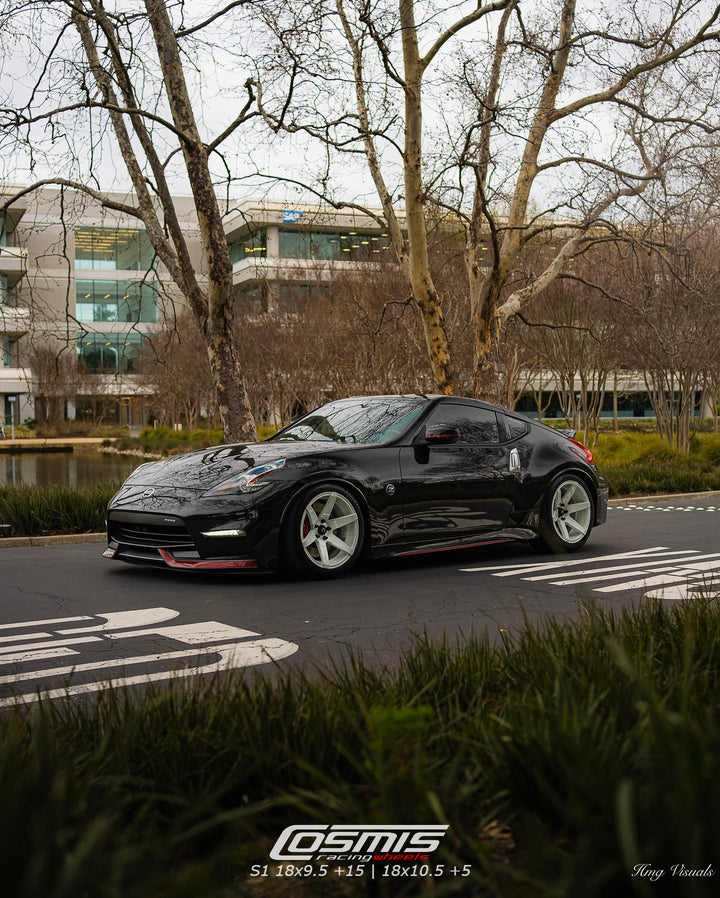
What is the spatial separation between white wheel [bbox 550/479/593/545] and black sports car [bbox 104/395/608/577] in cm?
1

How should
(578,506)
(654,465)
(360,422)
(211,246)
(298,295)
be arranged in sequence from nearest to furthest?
(360,422)
(578,506)
(211,246)
(654,465)
(298,295)

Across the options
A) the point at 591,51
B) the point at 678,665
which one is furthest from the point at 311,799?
the point at 591,51

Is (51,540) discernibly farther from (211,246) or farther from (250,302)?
(250,302)

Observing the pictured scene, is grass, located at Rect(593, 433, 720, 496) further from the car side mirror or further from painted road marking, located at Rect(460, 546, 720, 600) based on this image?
the car side mirror

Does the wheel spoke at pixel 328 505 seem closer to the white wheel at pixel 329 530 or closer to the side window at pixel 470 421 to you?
the white wheel at pixel 329 530

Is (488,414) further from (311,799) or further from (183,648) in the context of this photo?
(311,799)

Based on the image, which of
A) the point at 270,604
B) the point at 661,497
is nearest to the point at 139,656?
the point at 270,604

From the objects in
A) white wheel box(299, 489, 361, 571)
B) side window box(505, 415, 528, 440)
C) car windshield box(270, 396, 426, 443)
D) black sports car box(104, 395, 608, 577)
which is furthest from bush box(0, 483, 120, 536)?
side window box(505, 415, 528, 440)

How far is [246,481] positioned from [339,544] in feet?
3.24

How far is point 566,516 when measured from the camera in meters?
10.6

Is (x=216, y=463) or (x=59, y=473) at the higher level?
(x=216, y=463)

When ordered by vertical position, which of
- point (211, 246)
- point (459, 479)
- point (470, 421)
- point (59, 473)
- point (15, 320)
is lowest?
point (59, 473)

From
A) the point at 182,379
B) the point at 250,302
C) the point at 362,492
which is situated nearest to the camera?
the point at 362,492

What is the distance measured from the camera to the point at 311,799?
2.87 meters
